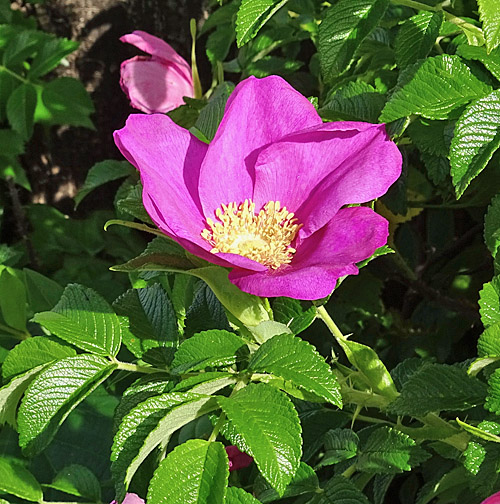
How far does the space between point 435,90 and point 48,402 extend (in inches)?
15.7

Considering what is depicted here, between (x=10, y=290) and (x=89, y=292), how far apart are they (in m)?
0.29

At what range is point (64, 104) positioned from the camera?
4.67 ft

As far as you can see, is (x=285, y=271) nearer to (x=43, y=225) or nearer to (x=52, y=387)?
(x=52, y=387)

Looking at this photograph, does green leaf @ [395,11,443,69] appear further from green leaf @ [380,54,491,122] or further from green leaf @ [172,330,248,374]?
green leaf @ [172,330,248,374]

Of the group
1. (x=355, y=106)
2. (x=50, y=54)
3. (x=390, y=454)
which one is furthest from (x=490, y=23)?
(x=50, y=54)

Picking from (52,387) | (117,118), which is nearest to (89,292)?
(52,387)

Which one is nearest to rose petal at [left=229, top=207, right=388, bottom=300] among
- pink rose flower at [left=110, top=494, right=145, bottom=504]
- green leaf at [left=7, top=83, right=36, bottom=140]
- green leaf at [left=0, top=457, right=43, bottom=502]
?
pink rose flower at [left=110, top=494, right=145, bottom=504]

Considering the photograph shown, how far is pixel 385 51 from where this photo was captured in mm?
839

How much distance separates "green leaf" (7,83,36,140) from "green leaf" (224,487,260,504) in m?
0.95

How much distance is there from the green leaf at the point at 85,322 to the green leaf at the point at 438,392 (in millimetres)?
239

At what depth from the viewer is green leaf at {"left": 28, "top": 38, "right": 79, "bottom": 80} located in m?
1.35

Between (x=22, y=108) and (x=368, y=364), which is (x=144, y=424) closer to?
(x=368, y=364)

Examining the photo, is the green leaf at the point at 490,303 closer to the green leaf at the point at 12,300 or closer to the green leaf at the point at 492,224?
the green leaf at the point at 492,224

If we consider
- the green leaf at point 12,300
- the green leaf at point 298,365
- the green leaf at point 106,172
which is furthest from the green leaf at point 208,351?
the green leaf at point 106,172
